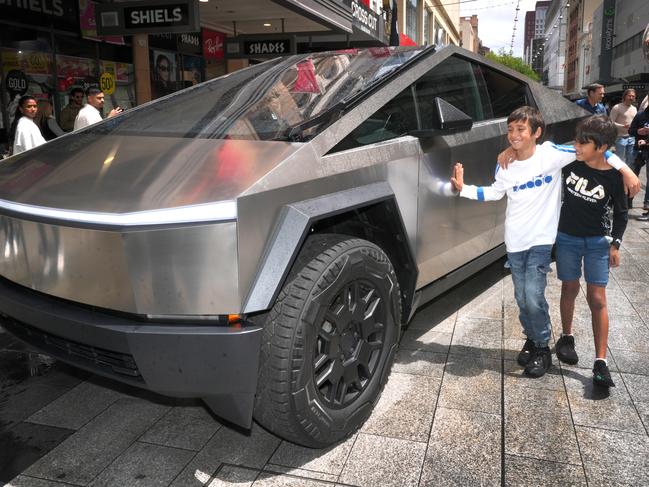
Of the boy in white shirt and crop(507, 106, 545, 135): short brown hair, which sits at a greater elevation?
crop(507, 106, 545, 135): short brown hair

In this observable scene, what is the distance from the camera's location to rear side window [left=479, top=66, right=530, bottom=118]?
163 inches

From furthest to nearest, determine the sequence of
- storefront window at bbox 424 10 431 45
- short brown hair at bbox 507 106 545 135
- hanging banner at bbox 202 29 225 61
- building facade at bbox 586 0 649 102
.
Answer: building facade at bbox 586 0 649 102
storefront window at bbox 424 10 431 45
hanging banner at bbox 202 29 225 61
short brown hair at bbox 507 106 545 135

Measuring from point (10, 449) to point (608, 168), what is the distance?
3.23 m

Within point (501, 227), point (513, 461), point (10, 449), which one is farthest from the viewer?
point (501, 227)

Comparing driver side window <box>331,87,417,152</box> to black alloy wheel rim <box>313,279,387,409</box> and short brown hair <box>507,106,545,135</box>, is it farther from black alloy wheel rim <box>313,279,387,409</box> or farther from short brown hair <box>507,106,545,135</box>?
black alloy wheel rim <box>313,279,387,409</box>

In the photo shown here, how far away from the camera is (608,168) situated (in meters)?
3.21

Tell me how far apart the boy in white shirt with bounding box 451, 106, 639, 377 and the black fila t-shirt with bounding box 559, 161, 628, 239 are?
0.07m

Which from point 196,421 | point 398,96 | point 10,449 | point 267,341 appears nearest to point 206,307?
point 267,341

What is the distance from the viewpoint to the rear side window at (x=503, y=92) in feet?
13.6

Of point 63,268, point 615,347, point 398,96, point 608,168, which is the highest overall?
point 398,96

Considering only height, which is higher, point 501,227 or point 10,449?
point 501,227

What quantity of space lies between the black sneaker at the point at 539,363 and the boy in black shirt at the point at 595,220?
0.25 metres

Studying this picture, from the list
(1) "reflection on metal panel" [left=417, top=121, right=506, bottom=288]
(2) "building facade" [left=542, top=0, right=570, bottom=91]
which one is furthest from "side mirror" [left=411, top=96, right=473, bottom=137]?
(2) "building facade" [left=542, top=0, right=570, bottom=91]

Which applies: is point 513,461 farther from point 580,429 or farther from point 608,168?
point 608,168
